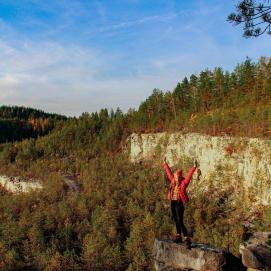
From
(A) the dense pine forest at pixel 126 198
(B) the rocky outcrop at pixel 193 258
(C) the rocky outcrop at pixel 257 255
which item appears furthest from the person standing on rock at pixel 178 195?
(A) the dense pine forest at pixel 126 198

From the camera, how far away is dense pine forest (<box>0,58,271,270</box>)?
38656 mm

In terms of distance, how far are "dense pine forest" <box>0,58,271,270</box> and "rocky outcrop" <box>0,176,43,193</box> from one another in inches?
67.8

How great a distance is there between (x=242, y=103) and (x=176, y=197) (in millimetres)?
42957

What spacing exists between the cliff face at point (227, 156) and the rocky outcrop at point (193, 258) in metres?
26.1

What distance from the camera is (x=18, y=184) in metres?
73.0

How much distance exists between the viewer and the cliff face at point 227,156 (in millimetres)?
41031

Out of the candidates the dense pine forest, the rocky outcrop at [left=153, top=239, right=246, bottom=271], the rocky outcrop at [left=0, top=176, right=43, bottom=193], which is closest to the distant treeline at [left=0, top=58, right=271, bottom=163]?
the dense pine forest

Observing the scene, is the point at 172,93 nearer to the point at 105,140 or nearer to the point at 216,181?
the point at 105,140

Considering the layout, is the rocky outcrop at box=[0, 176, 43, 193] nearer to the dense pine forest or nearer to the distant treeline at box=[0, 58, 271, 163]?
the dense pine forest

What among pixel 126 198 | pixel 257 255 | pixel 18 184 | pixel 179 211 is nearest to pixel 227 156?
pixel 126 198

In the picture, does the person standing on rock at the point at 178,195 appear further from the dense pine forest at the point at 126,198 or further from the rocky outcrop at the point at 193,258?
the dense pine forest at the point at 126,198

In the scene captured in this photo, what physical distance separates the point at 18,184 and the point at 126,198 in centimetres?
2879

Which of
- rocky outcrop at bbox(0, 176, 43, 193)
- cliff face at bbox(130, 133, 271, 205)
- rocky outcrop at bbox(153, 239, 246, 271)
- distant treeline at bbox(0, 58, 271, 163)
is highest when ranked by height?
distant treeline at bbox(0, 58, 271, 163)

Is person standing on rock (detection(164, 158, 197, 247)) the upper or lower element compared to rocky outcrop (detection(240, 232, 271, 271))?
upper
